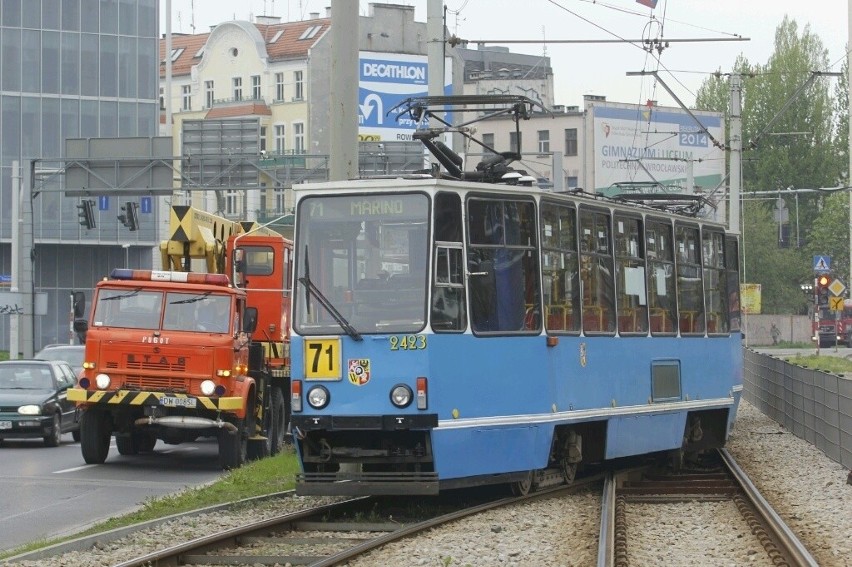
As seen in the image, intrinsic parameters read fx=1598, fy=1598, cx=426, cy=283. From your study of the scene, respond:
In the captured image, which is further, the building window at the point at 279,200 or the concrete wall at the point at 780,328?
the building window at the point at 279,200

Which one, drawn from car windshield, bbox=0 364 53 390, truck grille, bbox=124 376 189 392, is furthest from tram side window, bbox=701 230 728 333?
car windshield, bbox=0 364 53 390

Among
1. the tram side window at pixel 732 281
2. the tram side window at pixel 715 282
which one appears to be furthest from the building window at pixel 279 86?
the tram side window at pixel 715 282

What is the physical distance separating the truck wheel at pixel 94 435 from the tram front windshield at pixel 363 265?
854 centimetres

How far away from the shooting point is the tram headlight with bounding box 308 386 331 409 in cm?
1402

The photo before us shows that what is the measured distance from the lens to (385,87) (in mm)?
78312

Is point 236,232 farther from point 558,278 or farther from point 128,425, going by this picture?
point 558,278

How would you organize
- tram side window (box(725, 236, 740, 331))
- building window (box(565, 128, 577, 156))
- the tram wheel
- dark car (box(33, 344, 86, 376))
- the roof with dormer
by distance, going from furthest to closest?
building window (box(565, 128, 577, 156)) < the roof with dormer < dark car (box(33, 344, 86, 376)) < tram side window (box(725, 236, 740, 331)) < the tram wheel

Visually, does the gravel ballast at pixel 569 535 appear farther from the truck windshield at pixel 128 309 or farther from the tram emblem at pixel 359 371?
the truck windshield at pixel 128 309

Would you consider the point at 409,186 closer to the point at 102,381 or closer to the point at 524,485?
the point at 524,485

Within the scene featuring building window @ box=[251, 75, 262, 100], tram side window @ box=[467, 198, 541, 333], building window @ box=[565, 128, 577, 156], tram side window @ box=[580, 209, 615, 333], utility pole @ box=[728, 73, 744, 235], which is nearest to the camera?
tram side window @ box=[467, 198, 541, 333]

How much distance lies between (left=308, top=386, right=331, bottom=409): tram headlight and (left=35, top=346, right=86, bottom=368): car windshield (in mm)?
20338

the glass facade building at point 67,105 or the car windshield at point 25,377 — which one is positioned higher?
the glass facade building at point 67,105

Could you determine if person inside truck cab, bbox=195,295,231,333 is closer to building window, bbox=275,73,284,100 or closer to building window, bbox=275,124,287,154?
building window, bbox=275,124,287,154

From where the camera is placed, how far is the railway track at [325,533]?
37.3 ft
